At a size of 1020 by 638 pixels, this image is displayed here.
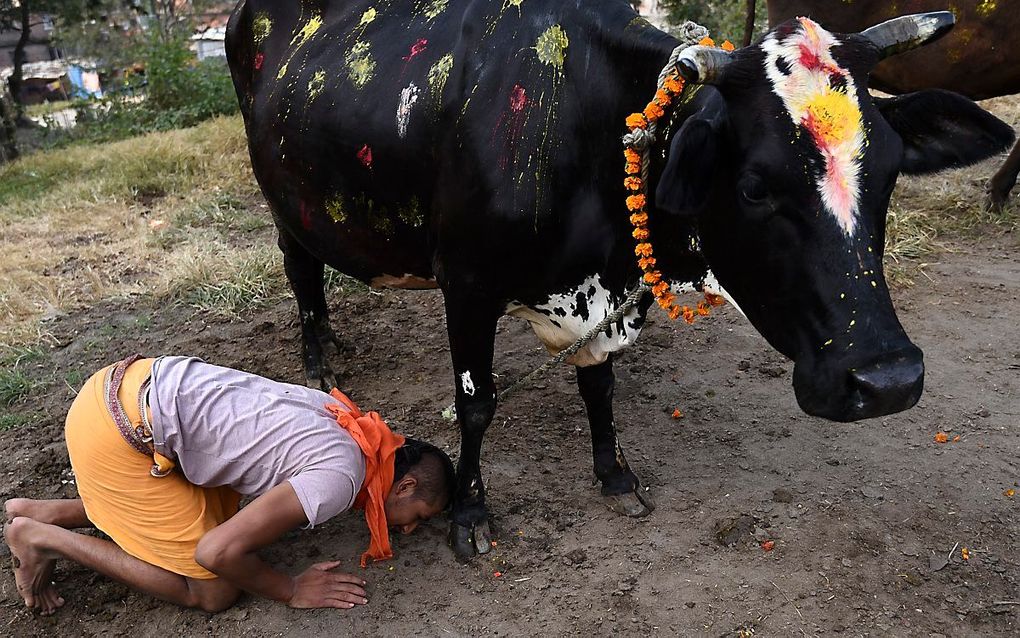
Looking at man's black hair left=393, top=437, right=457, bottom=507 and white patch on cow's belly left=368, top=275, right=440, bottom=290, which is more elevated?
white patch on cow's belly left=368, top=275, right=440, bottom=290

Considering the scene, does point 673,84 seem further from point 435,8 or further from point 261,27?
point 261,27

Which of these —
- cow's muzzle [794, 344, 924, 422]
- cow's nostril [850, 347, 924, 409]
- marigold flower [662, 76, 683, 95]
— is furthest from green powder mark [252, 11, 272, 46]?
cow's nostril [850, 347, 924, 409]

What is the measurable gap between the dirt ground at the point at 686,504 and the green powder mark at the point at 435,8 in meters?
1.64

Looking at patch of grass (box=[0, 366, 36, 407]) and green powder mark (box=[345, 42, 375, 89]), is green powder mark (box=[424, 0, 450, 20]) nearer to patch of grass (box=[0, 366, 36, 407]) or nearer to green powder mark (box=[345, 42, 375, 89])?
green powder mark (box=[345, 42, 375, 89])

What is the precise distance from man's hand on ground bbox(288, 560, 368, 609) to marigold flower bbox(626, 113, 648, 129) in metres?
1.63

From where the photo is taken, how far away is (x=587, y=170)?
7.93ft

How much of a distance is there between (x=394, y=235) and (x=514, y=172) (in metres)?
0.66

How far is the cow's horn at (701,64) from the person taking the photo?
1.96 metres

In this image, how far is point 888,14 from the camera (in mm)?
4840

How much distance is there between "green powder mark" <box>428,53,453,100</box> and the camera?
2.59 meters

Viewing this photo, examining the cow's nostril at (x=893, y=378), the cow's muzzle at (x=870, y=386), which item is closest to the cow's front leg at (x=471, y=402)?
the cow's muzzle at (x=870, y=386)

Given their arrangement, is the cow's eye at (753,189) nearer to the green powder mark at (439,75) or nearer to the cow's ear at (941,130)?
the cow's ear at (941,130)

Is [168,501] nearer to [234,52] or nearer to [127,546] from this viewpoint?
[127,546]

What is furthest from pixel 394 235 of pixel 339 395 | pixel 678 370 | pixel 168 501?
pixel 678 370
